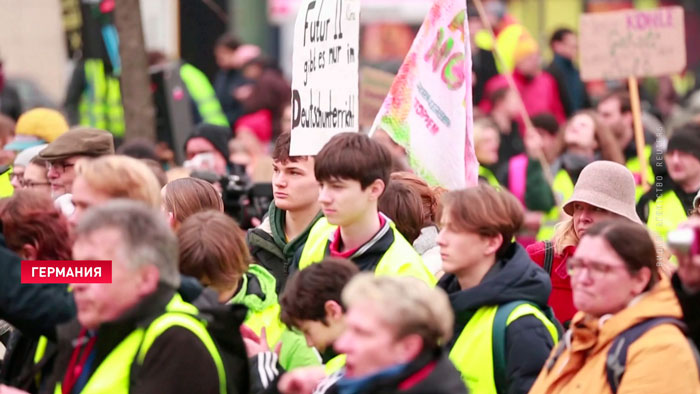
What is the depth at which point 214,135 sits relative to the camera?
1132cm

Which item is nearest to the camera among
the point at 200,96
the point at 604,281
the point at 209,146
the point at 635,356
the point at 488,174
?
the point at 635,356

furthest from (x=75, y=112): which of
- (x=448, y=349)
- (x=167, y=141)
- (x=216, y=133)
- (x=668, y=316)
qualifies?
(x=668, y=316)

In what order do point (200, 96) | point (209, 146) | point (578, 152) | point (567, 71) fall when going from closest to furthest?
point (209, 146) → point (578, 152) → point (200, 96) → point (567, 71)

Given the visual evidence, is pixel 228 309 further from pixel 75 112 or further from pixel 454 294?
pixel 75 112

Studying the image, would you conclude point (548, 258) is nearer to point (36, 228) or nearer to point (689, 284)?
point (689, 284)

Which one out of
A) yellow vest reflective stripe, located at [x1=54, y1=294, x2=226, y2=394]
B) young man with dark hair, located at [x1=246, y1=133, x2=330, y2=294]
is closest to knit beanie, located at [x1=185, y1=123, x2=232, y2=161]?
young man with dark hair, located at [x1=246, y1=133, x2=330, y2=294]

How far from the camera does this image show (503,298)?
5773 mm

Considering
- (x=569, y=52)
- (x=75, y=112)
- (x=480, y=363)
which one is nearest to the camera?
(x=480, y=363)

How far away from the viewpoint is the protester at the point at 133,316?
470 cm

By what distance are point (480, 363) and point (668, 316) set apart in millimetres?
918

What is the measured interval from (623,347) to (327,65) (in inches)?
127

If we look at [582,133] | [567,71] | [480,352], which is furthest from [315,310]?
[567,71]

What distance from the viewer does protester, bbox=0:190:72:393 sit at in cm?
548

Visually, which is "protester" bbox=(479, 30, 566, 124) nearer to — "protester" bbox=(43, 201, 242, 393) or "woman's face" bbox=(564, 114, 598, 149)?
"woman's face" bbox=(564, 114, 598, 149)
